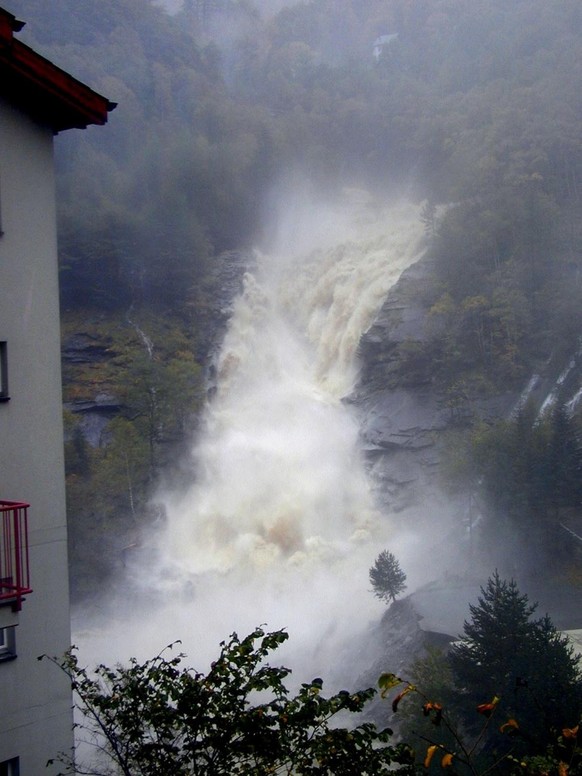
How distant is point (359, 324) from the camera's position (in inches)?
2061

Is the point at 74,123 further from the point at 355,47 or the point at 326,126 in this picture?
the point at 355,47

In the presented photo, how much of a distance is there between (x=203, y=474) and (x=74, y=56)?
55.7m

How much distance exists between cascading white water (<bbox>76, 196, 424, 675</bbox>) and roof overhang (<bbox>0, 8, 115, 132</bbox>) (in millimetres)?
26929

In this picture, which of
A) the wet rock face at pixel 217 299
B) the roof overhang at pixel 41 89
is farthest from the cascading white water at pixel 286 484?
the roof overhang at pixel 41 89

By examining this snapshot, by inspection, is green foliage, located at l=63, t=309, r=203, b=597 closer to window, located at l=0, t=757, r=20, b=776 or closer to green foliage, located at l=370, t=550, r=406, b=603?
green foliage, located at l=370, t=550, r=406, b=603

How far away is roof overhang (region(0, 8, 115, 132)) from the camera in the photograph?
8852 mm

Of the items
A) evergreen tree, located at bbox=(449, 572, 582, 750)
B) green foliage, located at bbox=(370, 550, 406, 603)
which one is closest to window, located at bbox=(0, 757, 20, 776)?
evergreen tree, located at bbox=(449, 572, 582, 750)

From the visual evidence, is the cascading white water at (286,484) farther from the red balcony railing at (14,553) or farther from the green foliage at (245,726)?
the green foliage at (245,726)

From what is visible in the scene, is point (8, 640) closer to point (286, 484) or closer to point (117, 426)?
point (286, 484)

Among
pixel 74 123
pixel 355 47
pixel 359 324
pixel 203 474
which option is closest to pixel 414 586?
pixel 203 474

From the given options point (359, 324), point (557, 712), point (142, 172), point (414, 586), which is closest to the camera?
point (557, 712)

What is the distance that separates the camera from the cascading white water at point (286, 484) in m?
37.9

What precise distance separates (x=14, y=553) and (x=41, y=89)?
17.1 feet

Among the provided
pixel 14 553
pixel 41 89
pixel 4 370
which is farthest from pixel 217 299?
pixel 14 553
